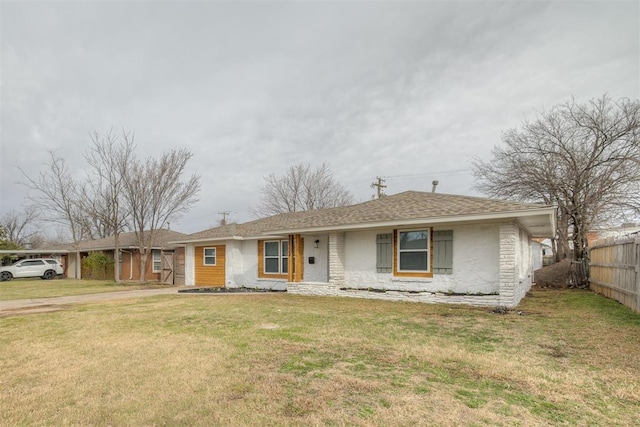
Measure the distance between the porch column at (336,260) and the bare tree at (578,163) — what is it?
42.1 ft

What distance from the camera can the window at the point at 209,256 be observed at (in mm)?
18984

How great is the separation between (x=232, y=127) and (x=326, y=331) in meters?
14.3

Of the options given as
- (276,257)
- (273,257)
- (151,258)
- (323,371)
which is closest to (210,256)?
(273,257)

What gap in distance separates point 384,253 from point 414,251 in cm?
107

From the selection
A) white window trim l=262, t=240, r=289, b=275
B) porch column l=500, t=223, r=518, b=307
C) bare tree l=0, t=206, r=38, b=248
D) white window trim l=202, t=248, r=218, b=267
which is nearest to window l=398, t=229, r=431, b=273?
porch column l=500, t=223, r=518, b=307

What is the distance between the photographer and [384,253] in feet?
40.8

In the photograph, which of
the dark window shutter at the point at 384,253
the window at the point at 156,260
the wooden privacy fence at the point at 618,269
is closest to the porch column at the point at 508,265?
the wooden privacy fence at the point at 618,269

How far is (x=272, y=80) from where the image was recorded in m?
14.1

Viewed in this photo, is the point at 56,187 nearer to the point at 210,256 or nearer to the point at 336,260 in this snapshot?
the point at 210,256

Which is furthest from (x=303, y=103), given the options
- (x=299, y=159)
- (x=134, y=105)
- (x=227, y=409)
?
(x=299, y=159)

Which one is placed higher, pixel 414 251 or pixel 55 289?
pixel 414 251

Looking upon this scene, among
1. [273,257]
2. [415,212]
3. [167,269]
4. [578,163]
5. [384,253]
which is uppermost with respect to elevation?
[578,163]

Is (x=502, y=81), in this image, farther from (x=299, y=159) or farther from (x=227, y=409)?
(x=299, y=159)

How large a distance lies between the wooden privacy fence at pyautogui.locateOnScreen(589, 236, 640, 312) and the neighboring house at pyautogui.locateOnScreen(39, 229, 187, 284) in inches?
781
